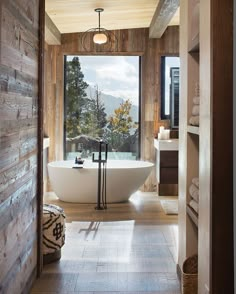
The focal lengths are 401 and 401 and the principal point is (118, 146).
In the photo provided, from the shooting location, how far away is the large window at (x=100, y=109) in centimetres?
719

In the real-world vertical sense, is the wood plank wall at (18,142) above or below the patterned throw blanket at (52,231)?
above

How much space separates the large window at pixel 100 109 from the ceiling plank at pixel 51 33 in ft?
1.88

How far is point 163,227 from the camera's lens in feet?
15.4

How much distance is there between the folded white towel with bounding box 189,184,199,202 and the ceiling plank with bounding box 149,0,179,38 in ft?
8.84

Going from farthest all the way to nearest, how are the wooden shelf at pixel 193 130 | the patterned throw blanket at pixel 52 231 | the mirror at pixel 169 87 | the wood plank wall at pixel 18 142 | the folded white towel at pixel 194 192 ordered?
the mirror at pixel 169 87
the patterned throw blanket at pixel 52 231
the folded white towel at pixel 194 192
the wooden shelf at pixel 193 130
the wood plank wall at pixel 18 142

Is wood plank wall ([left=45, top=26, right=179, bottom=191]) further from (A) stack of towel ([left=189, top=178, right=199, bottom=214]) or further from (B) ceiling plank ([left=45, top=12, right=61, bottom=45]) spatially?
(A) stack of towel ([left=189, top=178, right=199, bottom=214])

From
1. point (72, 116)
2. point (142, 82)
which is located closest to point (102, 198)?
point (72, 116)

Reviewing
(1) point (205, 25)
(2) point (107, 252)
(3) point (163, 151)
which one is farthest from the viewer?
(3) point (163, 151)

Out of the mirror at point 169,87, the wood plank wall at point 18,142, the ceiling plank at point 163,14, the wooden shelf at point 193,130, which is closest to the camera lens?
the wood plank wall at point 18,142

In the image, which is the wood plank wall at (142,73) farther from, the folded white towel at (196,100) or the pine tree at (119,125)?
the folded white towel at (196,100)

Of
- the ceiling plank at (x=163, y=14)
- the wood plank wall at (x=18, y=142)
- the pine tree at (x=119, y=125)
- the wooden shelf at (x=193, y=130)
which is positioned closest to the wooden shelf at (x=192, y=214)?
the wooden shelf at (x=193, y=130)

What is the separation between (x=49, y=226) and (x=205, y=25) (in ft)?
6.93

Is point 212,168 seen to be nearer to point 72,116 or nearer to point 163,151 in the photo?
point 163,151

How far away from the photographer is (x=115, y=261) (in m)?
3.52
